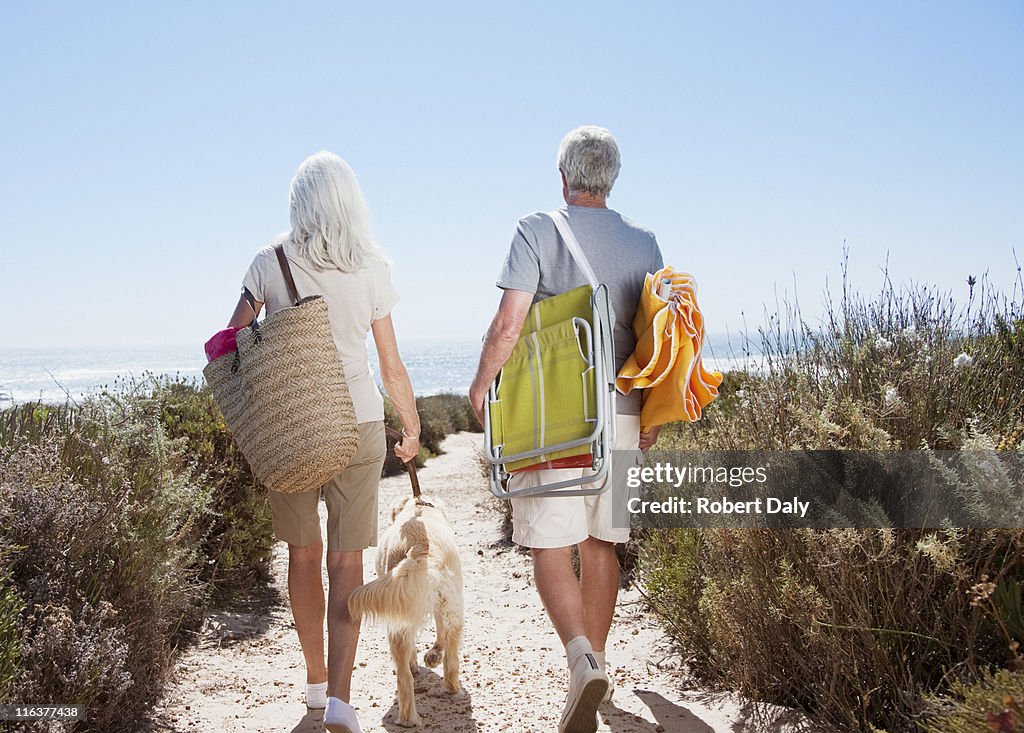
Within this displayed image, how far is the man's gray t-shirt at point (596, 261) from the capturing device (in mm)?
3525

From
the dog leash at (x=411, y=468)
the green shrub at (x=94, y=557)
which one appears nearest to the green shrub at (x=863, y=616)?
the dog leash at (x=411, y=468)

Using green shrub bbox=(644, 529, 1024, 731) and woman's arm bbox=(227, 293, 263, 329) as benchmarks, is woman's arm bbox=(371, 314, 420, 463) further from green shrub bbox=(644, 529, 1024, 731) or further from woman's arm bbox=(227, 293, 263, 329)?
green shrub bbox=(644, 529, 1024, 731)

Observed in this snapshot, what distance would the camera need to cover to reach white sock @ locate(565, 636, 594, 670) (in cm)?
323

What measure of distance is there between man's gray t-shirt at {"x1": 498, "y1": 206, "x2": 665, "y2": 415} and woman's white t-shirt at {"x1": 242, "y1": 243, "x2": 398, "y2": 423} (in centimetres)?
59

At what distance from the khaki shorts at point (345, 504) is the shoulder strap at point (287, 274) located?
2.07 ft

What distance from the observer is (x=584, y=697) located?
3096 mm

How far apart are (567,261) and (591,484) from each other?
977 millimetres

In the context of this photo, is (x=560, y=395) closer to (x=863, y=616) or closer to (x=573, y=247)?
(x=573, y=247)

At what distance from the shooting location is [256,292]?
3.58 metres

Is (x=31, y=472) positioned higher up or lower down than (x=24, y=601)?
higher up

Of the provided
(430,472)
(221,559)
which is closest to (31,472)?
(221,559)

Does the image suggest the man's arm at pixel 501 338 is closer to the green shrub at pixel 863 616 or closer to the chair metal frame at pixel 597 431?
the chair metal frame at pixel 597 431

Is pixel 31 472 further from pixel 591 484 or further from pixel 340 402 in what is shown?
pixel 591 484

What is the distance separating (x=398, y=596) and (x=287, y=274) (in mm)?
1465
